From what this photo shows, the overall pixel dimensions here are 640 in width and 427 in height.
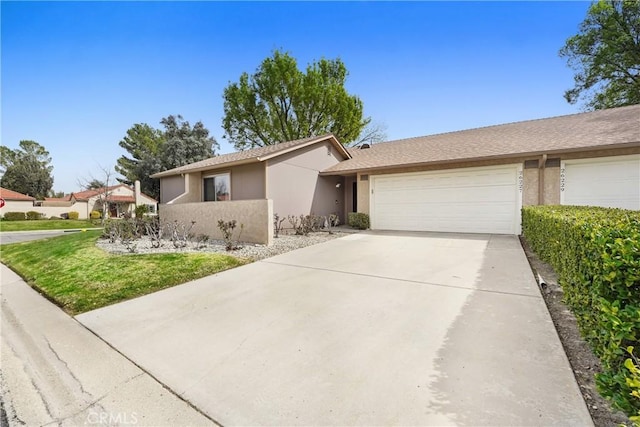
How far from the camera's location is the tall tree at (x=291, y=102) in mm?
23875

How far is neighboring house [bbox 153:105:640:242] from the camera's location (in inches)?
339

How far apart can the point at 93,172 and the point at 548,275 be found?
25364mm

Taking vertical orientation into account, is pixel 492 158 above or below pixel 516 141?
below

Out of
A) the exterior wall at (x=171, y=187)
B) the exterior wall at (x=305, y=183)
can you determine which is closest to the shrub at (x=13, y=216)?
the exterior wall at (x=171, y=187)

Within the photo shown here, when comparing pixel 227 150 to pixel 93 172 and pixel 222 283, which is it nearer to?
pixel 93 172

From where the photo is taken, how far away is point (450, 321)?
10.7ft

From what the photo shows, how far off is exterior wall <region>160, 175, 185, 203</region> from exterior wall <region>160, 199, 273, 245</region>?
3.72 metres

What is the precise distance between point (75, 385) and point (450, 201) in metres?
11.3

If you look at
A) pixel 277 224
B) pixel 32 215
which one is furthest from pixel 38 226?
pixel 277 224

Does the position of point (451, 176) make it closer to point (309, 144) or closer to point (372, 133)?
point (309, 144)

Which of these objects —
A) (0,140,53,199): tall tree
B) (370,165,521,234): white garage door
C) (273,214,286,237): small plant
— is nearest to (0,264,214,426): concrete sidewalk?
(273,214,286,237): small plant

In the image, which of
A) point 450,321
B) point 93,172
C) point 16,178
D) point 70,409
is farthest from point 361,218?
point 16,178

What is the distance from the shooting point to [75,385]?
2.33m

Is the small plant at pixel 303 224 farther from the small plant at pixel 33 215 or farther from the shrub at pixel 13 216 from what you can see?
the small plant at pixel 33 215
